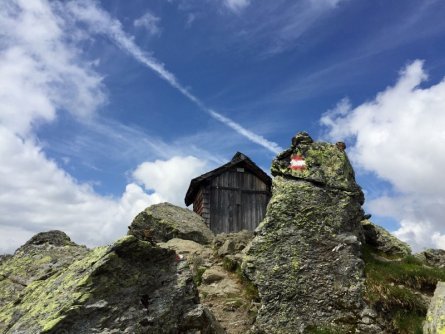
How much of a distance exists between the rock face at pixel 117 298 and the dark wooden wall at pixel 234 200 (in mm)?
21383

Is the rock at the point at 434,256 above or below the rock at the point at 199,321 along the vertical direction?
above

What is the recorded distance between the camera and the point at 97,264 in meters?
8.16

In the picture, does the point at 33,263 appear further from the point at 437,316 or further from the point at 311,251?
the point at 437,316

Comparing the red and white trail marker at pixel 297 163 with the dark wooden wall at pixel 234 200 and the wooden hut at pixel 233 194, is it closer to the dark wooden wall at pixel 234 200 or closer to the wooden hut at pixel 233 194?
the wooden hut at pixel 233 194

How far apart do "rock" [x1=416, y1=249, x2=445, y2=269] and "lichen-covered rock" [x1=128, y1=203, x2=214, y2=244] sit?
1026 centimetres

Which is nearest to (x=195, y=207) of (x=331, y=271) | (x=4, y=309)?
(x=331, y=271)

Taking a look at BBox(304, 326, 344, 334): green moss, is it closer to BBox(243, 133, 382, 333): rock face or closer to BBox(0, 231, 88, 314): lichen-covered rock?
BBox(243, 133, 382, 333): rock face

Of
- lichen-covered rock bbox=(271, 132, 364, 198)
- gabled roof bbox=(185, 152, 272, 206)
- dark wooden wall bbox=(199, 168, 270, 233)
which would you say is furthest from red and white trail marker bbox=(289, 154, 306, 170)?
dark wooden wall bbox=(199, 168, 270, 233)

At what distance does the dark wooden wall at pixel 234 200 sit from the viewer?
101ft

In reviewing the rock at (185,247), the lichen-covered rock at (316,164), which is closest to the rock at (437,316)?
the lichen-covered rock at (316,164)

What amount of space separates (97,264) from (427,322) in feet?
23.9

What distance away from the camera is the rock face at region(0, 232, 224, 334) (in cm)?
759

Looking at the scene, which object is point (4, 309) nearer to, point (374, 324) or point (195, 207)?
point (374, 324)

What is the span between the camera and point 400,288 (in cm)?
1251
